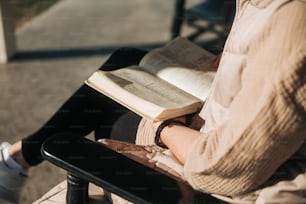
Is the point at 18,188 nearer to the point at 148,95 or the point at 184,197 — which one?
the point at 148,95

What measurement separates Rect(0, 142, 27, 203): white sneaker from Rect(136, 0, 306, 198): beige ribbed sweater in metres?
0.63

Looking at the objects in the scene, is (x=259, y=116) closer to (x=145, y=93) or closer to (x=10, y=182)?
(x=145, y=93)

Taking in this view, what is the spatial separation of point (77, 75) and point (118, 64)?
119cm

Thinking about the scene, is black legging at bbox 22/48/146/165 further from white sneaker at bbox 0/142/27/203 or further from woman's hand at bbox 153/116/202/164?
woman's hand at bbox 153/116/202/164

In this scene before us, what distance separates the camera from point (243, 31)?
88 centimetres

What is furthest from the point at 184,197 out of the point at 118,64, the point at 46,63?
the point at 46,63

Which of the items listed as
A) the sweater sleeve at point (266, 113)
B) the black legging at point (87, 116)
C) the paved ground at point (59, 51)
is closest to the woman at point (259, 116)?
the sweater sleeve at point (266, 113)

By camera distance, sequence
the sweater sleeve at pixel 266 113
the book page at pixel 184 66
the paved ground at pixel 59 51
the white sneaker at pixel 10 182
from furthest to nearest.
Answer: the paved ground at pixel 59 51 < the white sneaker at pixel 10 182 < the book page at pixel 184 66 < the sweater sleeve at pixel 266 113

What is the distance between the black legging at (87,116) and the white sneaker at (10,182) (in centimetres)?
6

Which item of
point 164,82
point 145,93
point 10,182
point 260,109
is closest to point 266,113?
point 260,109

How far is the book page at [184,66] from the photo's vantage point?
1206 millimetres

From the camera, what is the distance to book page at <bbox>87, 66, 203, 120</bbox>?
1.00 m

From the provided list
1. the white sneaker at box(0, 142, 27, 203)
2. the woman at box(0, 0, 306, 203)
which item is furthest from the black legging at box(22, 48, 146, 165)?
the woman at box(0, 0, 306, 203)

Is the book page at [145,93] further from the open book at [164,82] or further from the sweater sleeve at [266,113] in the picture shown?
the sweater sleeve at [266,113]
